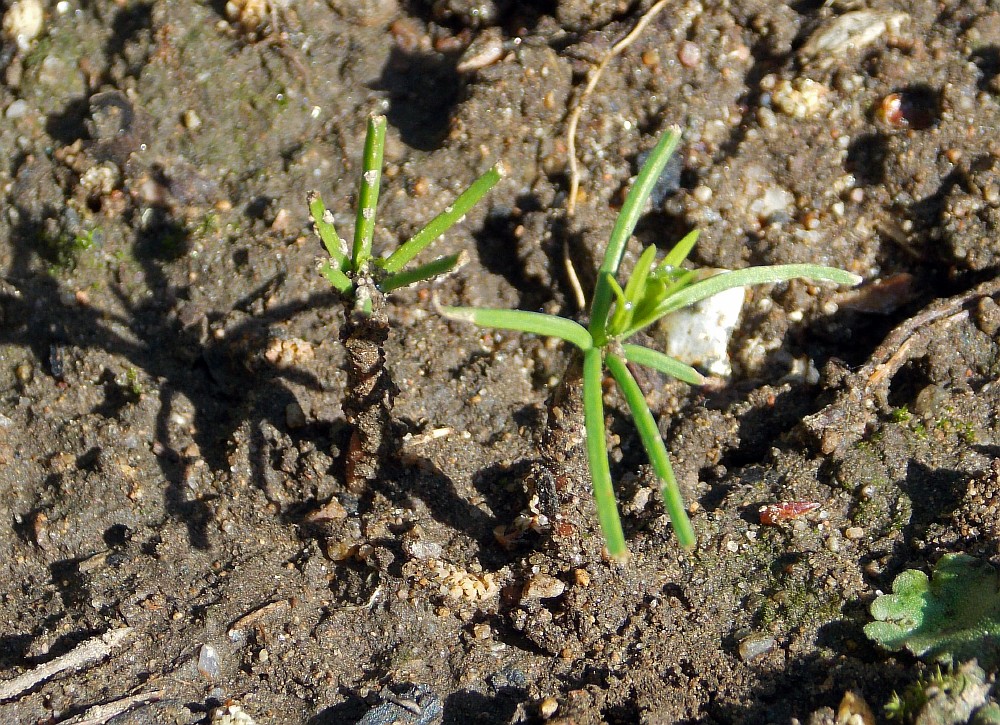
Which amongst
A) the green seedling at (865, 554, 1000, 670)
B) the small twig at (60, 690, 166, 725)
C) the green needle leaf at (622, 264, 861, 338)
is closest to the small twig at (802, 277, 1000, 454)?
the green seedling at (865, 554, 1000, 670)

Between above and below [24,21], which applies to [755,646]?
below

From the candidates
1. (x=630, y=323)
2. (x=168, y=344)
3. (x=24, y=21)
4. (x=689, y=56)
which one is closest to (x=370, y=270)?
(x=630, y=323)

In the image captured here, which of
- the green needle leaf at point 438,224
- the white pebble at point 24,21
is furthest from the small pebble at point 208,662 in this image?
the white pebble at point 24,21

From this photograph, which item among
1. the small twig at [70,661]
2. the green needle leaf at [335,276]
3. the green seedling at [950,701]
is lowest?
the green seedling at [950,701]

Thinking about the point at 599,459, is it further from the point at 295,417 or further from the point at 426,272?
the point at 295,417

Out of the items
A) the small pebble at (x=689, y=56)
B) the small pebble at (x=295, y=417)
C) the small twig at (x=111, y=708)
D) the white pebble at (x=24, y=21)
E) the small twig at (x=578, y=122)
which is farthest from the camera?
the white pebble at (x=24, y=21)

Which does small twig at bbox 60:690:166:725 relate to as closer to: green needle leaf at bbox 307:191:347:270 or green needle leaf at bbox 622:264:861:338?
green needle leaf at bbox 307:191:347:270

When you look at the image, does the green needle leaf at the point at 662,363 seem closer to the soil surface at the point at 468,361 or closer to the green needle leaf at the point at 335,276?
the soil surface at the point at 468,361
